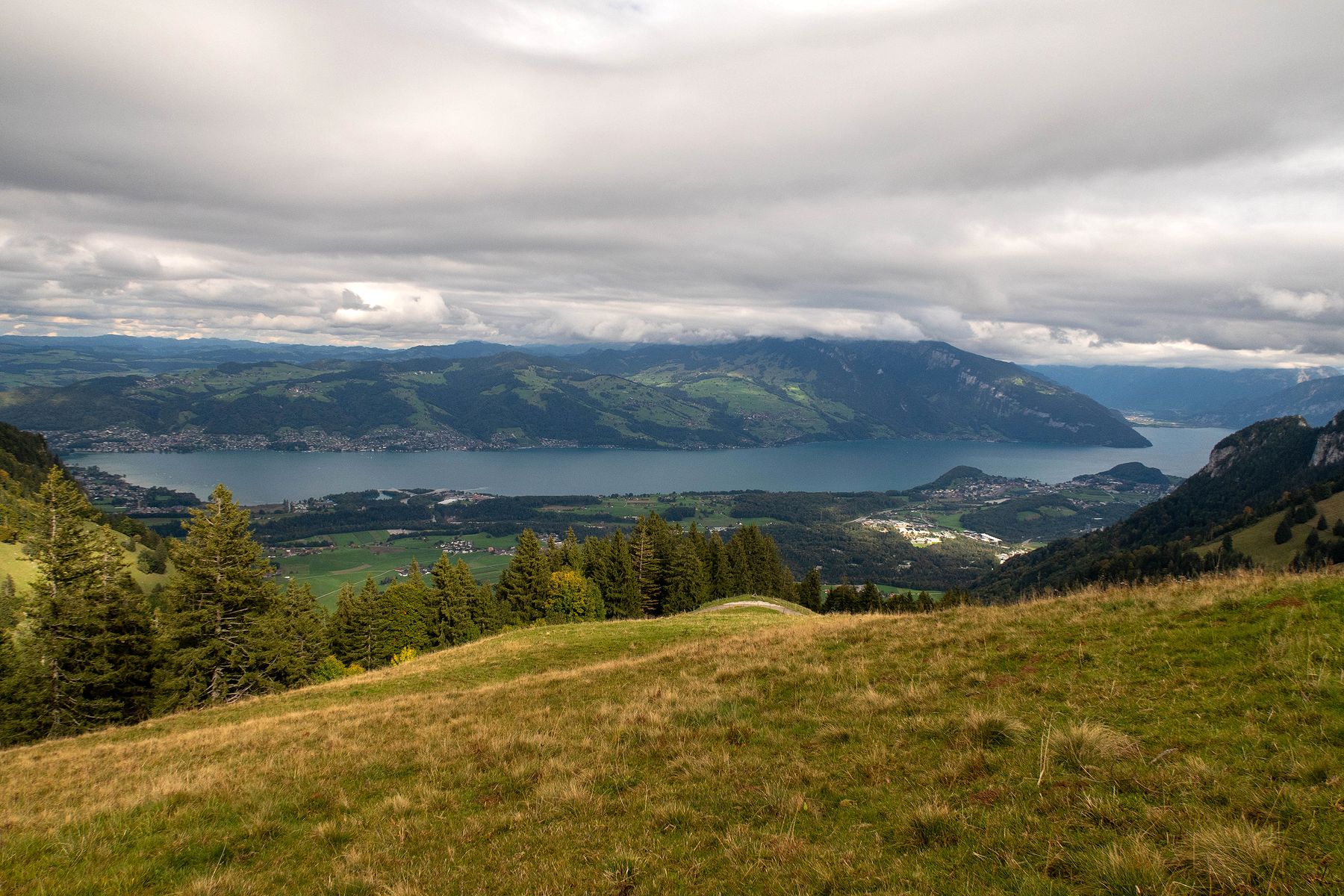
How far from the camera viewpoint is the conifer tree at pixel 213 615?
94.3 feet

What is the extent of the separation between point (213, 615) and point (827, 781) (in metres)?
33.4

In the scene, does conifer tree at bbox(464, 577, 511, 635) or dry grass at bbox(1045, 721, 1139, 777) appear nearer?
dry grass at bbox(1045, 721, 1139, 777)

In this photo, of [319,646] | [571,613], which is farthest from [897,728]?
[319,646]

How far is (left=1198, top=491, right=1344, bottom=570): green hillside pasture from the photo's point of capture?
98312mm

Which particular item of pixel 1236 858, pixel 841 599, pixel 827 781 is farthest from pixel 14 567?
pixel 1236 858

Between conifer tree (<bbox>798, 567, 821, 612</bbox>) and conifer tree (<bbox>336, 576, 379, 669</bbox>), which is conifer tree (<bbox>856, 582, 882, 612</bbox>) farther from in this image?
conifer tree (<bbox>336, 576, 379, 669</bbox>)

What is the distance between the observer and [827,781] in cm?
828

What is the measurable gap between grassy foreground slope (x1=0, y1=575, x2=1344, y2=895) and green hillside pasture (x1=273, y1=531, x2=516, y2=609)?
13206 cm

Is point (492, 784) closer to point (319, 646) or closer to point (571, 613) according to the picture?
point (571, 613)

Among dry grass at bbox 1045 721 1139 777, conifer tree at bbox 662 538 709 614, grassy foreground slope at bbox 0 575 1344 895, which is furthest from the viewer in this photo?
conifer tree at bbox 662 538 709 614

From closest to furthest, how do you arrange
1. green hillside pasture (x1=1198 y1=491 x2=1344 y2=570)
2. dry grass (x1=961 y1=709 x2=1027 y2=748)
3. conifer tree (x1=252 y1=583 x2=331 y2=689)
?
1. dry grass (x1=961 y1=709 x2=1027 y2=748)
2. conifer tree (x1=252 y1=583 x2=331 y2=689)
3. green hillside pasture (x1=1198 y1=491 x2=1344 y2=570)

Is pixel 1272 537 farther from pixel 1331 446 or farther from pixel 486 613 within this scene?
pixel 486 613

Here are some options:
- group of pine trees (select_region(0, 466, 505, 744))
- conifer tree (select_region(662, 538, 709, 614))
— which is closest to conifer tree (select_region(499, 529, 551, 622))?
conifer tree (select_region(662, 538, 709, 614))

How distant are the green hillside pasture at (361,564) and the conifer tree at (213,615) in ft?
355
